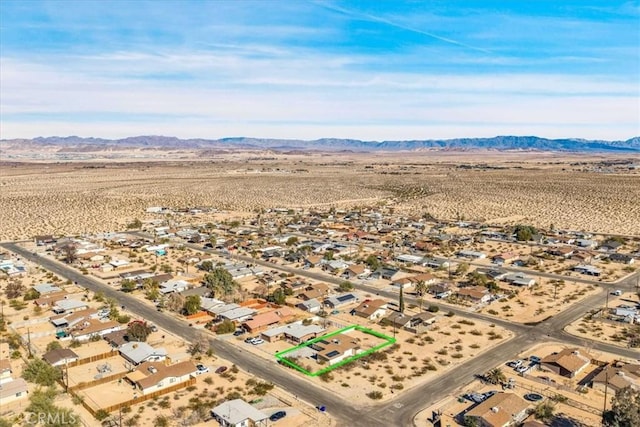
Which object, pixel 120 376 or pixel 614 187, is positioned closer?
pixel 120 376

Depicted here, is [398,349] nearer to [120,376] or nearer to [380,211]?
[120,376]

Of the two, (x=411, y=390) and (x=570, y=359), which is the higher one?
(x=570, y=359)

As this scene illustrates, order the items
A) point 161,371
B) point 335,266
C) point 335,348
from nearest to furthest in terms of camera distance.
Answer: point 161,371 < point 335,348 < point 335,266

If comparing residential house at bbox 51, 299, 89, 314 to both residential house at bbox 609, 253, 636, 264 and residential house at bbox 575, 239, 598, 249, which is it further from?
residential house at bbox 575, 239, 598, 249

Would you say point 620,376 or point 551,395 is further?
point 620,376

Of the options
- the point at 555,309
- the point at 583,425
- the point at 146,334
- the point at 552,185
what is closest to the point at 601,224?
the point at 555,309

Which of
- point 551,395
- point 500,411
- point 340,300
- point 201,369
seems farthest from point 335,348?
point 551,395

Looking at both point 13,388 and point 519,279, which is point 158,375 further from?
point 519,279

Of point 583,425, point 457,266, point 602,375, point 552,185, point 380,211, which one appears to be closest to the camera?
point 583,425
